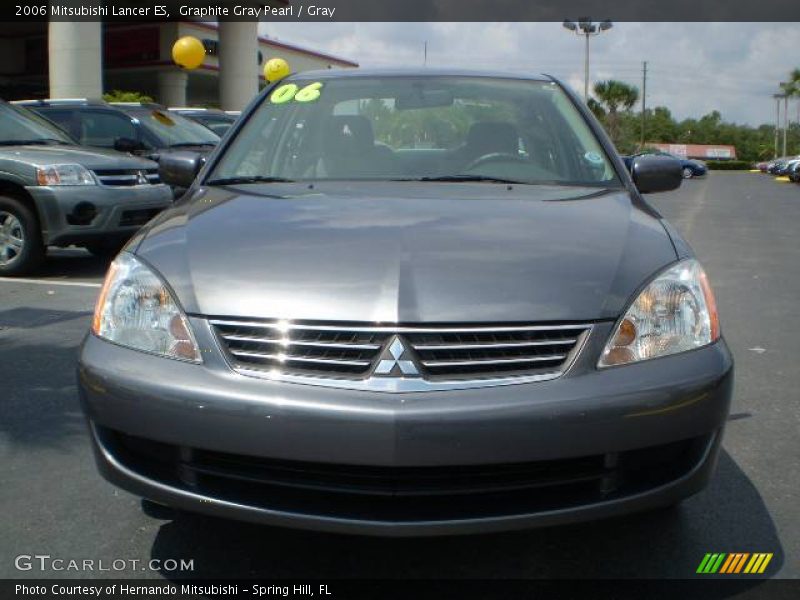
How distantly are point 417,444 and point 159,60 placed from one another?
33.4m

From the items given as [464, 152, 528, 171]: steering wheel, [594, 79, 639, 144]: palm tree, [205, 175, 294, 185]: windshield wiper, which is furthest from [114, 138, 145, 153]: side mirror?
[594, 79, 639, 144]: palm tree

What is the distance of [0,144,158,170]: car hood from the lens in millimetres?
8164

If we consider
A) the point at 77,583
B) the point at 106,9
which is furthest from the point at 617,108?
the point at 77,583

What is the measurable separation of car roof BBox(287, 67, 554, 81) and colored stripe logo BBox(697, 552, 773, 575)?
2295 mm

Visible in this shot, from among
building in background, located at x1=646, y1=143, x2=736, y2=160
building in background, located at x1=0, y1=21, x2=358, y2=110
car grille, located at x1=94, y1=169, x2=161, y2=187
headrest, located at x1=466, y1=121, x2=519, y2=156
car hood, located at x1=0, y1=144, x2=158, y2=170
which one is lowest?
car grille, located at x1=94, y1=169, x2=161, y2=187

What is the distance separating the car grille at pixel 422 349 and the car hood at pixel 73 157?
637 centimetres

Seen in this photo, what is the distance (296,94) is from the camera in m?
4.22

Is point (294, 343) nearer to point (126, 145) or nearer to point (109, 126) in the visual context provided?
point (126, 145)

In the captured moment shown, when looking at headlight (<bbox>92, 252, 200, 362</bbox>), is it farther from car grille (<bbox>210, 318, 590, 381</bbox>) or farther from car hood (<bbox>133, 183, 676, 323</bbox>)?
car grille (<bbox>210, 318, 590, 381</bbox>)

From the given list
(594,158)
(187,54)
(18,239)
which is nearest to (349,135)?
(594,158)

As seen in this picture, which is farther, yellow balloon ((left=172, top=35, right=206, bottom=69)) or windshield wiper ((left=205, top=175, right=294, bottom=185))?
yellow balloon ((left=172, top=35, right=206, bottom=69))

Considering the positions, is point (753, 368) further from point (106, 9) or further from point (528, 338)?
point (106, 9)

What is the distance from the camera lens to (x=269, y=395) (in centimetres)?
235

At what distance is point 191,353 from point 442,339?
2.17 feet
